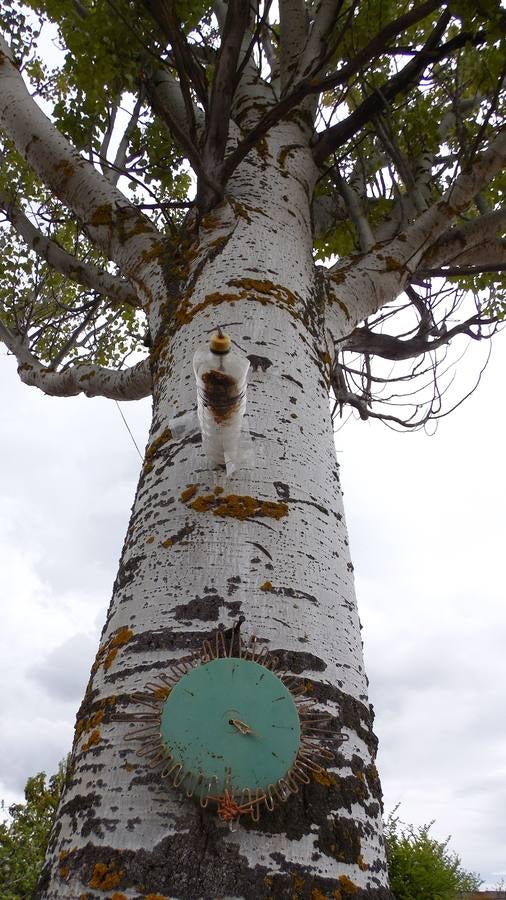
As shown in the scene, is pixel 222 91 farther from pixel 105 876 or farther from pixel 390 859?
pixel 390 859

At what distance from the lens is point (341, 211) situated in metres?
3.65

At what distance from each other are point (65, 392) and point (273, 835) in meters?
3.30

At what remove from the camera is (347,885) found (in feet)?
3.17

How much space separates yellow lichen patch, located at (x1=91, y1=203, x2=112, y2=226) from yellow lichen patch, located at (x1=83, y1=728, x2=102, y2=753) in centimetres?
217

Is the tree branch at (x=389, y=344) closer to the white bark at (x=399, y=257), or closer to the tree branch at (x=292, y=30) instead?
the white bark at (x=399, y=257)

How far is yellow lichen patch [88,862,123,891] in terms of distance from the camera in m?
0.90

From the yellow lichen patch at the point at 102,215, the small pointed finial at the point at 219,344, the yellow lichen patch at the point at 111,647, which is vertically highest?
the yellow lichen patch at the point at 102,215

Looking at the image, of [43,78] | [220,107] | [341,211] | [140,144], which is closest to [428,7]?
[220,107]

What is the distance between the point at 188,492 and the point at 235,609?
332mm

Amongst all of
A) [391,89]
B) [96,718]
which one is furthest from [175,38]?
[96,718]

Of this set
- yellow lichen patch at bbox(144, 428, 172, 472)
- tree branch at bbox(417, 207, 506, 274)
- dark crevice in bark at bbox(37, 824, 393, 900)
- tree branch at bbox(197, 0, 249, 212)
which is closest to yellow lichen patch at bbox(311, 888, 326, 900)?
dark crevice in bark at bbox(37, 824, 393, 900)

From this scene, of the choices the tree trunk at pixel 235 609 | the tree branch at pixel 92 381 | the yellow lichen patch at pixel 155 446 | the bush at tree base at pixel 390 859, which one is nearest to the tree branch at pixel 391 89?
the tree trunk at pixel 235 609

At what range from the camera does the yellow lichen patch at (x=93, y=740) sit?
3.62 feet

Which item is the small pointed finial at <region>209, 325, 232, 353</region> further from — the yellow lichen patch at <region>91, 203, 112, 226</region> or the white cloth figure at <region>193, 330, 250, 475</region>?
the yellow lichen patch at <region>91, 203, 112, 226</region>
